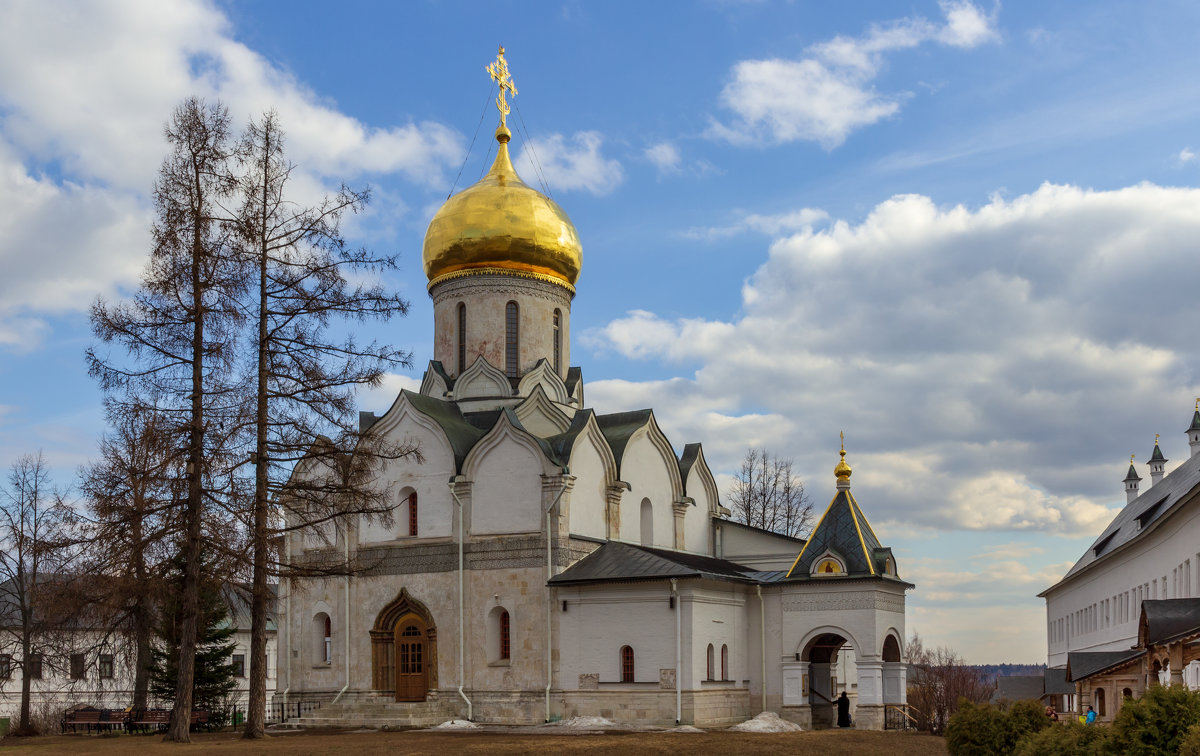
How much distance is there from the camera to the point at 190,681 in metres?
17.0

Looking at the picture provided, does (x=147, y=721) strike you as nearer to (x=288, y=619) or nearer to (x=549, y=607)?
(x=288, y=619)

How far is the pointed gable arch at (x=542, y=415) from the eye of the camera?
26172 mm

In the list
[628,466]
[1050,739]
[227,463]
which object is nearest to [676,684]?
[628,466]

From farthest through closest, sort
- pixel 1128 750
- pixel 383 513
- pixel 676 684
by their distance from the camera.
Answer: pixel 676 684
pixel 383 513
pixel 1128 750

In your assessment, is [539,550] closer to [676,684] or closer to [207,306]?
[676,684]

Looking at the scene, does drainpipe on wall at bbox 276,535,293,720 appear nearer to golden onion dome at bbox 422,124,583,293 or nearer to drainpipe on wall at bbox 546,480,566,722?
drainpipe on wall at bbox 546,480,566,722

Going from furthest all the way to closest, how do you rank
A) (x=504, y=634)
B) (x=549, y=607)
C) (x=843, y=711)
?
(x=843, y=711), (x=504, y=634), (x=549, y=607)

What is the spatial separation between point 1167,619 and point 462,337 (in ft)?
54.4

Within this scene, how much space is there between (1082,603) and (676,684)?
852 inches

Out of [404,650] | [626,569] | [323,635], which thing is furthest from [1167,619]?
[323,635]

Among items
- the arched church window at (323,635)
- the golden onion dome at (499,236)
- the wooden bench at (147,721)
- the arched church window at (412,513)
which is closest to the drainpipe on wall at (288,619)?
the arched church window at (323,635)

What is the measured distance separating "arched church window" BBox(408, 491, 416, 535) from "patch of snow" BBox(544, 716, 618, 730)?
5.13 meters

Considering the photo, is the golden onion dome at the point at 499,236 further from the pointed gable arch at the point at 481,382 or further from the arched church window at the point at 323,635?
the arched church window at the point at 323,635

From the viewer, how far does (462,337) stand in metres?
27.5
